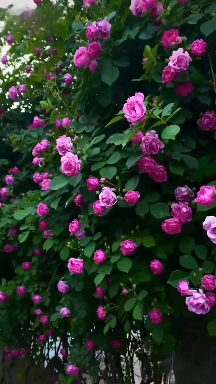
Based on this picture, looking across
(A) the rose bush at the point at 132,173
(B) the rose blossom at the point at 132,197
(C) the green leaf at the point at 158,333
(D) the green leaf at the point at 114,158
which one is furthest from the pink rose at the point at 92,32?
(C) the green leaf at the point at 158,333

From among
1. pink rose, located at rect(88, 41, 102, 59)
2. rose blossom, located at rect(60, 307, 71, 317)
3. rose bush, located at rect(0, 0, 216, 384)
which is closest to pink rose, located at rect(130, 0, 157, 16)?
rose bush, located at rect(0, 0, 216, 384)

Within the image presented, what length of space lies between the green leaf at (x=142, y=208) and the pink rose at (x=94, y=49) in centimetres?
38

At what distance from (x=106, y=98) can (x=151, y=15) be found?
0.23 metres

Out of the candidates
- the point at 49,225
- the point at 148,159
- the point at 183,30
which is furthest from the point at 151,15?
the point at 49,225

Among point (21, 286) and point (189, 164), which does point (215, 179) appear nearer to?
point (189, 164)

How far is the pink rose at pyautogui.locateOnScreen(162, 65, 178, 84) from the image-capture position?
3.37ft

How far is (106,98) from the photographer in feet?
3.91

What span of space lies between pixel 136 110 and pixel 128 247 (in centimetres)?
31

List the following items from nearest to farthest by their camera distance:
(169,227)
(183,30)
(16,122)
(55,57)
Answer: (169,227)
(183,30)
(55,57)
(16,122)

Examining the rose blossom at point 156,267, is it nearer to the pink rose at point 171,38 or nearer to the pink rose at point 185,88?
the pink rose at point 185,88

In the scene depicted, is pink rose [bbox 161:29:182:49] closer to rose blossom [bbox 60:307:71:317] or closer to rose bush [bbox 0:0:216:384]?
rose bush [bbox 0:0:216:384]

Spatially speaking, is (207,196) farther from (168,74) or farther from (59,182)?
(59,182)

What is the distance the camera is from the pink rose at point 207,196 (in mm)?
946

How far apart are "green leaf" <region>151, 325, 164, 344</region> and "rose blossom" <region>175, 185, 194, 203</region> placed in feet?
1.02
